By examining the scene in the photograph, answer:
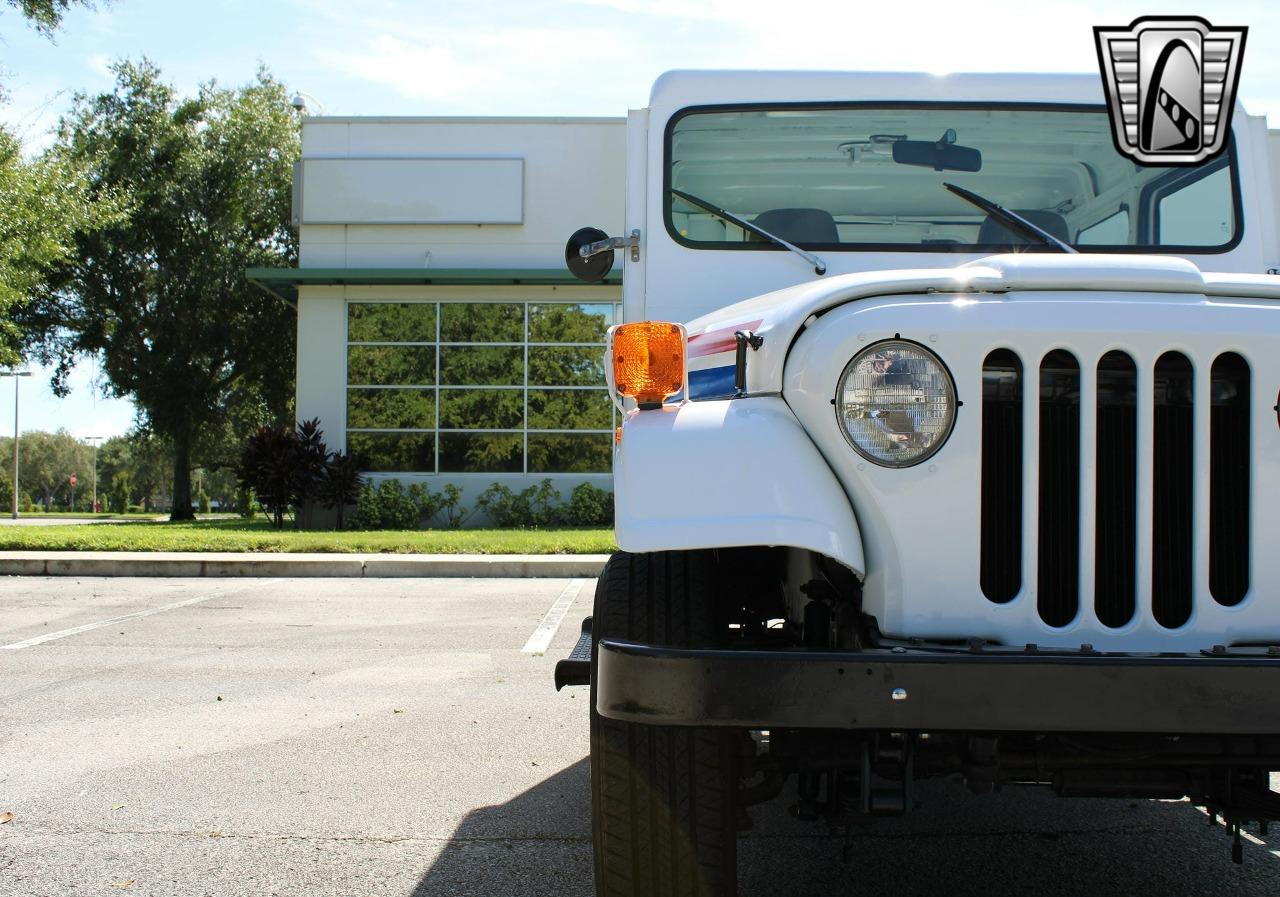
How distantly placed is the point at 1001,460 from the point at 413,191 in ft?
61.4

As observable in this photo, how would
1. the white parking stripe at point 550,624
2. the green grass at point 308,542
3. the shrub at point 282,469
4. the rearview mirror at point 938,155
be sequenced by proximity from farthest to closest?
the shrub at point 282,469 < the green grass at point 308,542 < the white parking stripe at point 550,624 < the rearview mirror at point 938,155

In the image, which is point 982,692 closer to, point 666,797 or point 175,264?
point 666,797

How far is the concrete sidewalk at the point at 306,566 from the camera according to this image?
12429 mm

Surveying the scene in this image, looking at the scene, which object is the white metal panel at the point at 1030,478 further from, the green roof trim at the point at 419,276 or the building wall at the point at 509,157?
the building wall at the point at 509,157

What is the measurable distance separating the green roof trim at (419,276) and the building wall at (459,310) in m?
0.19

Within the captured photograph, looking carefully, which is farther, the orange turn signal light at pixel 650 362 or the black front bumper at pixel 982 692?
the orange turn signal light at pixel 650 362

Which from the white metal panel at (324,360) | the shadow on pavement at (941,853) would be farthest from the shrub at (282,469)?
the shadow on pavement at (941,853)

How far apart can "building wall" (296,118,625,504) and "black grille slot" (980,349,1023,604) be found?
17.5 m

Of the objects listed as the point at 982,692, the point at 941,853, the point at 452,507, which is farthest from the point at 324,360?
the point at 982,692

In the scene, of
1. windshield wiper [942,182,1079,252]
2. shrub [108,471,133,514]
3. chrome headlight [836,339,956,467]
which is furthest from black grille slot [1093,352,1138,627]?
shrub [108,471,133,514]

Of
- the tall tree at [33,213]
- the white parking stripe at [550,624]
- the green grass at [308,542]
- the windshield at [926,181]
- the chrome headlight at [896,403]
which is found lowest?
the white parking stripe at [550,624]

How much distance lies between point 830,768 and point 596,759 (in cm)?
48

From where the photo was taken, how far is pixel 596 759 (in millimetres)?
2461
